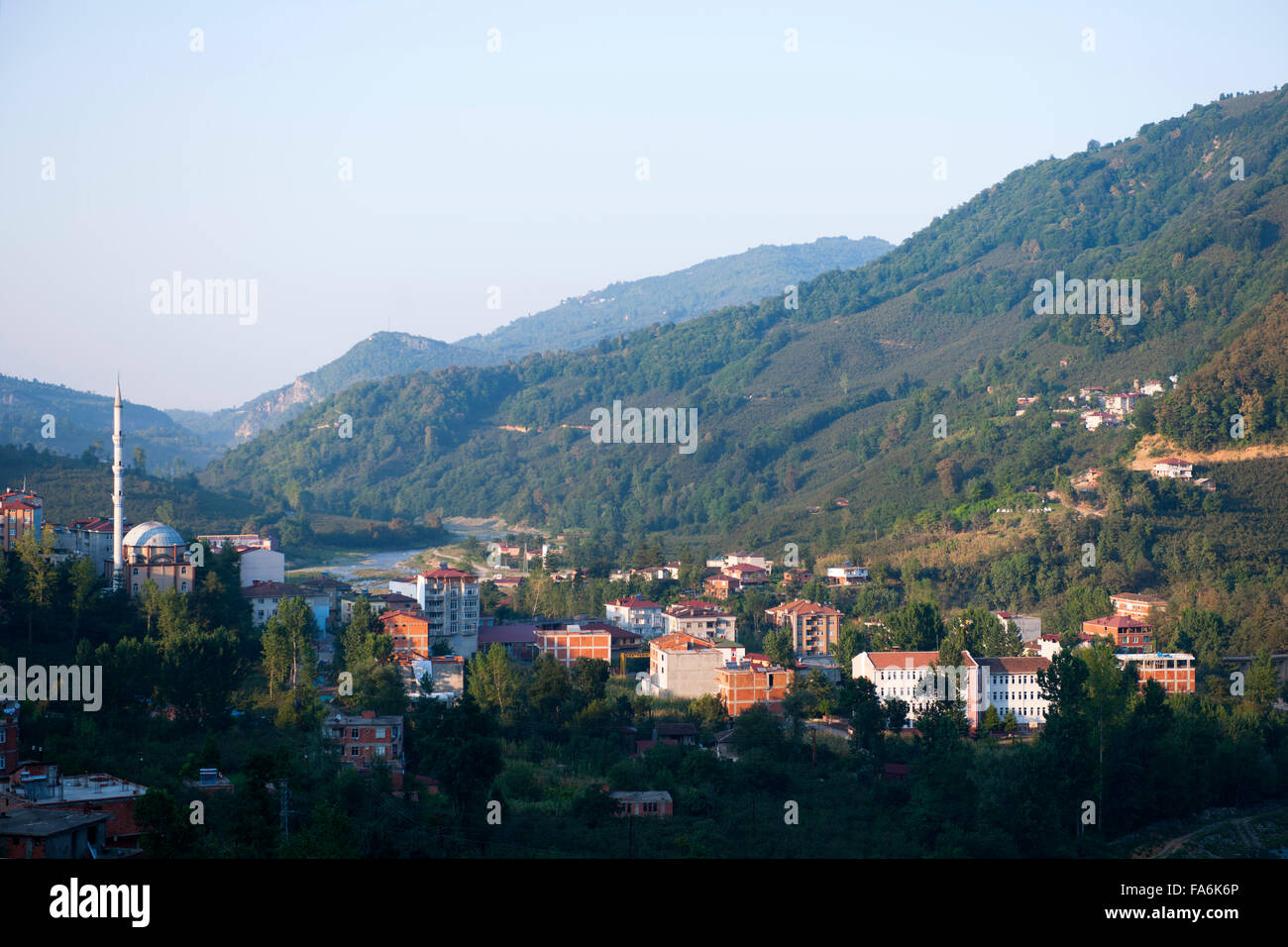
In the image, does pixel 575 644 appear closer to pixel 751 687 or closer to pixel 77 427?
pixel 751 687

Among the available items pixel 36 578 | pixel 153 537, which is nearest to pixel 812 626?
pixel 153 537

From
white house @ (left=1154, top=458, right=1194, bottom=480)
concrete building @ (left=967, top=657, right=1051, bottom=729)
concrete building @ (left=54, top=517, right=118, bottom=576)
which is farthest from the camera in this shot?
white house @ (left=1154, top=458, right=1194, bottom=480)

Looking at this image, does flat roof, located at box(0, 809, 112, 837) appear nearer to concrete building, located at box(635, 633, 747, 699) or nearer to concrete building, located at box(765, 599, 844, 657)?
concrete building, located at box(635, 633, 747, 699)

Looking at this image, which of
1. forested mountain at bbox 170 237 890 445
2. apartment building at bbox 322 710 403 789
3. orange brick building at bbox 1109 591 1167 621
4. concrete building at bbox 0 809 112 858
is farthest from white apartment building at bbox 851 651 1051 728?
forested mountain at bbox 170 237 890 445

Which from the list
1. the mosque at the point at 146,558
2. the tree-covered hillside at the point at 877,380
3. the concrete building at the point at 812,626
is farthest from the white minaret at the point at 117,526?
the tree-covered hillside at the point at 877,380

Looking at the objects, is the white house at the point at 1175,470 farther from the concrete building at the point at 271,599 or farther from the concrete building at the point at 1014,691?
the concrete building at the point at 271,599
